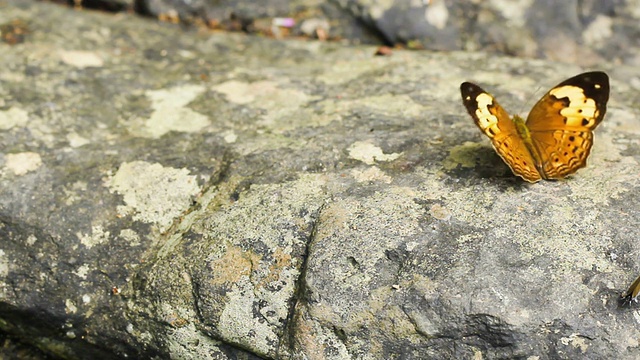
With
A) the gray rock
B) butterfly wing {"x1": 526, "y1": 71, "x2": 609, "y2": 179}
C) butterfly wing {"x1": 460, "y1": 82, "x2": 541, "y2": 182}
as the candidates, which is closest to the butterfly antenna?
the gray rock

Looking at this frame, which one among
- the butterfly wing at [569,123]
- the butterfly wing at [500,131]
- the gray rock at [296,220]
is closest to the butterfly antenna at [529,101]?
the gray rock at [296,220]

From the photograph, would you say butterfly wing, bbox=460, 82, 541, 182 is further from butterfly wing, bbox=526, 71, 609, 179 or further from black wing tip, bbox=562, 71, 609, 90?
black wing tip, bbox=562, 71, 609, 90

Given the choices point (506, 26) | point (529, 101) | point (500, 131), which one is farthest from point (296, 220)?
point (506, 26)

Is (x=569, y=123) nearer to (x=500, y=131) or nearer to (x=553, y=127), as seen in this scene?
(x=553, y=127)

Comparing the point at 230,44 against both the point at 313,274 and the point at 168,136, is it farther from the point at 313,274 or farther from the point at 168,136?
the point at 313,274

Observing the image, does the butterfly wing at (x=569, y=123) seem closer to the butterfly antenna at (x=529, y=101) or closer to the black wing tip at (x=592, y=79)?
the black wing tip at (x=592, y=79)

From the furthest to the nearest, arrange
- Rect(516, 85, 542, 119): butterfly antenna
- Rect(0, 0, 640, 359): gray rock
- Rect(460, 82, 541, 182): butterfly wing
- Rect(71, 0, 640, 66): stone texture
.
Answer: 1. Rect(71, 0, 640, 66): stone texture
2. Rect(516, 85, 542, 119): butterfly antenna
3. Rect(460, 82, 541, 182): butterfly wing
4. Rect(0, 0, 640, 359): gray rock
